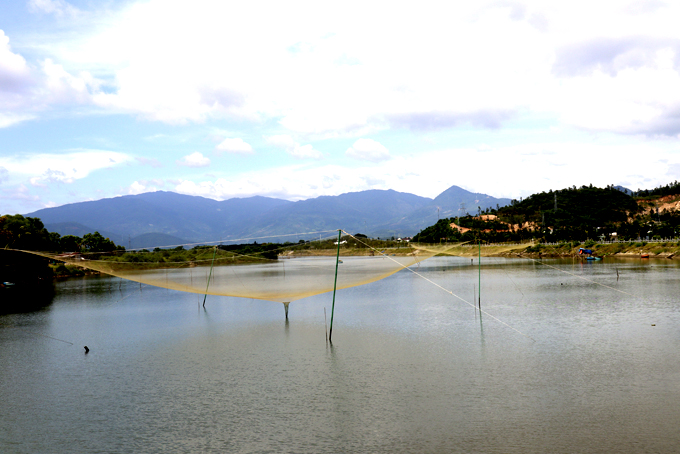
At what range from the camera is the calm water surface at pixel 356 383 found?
10.6 m

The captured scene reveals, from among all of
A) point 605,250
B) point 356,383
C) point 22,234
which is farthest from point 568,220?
point 356,383

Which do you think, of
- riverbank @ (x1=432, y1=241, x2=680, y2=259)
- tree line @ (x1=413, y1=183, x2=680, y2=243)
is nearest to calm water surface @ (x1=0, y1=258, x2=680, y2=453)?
riverbank @ (x1=432, y1=241, x2=680, y2=259)

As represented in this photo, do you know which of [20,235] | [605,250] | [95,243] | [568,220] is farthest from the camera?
[568,220]

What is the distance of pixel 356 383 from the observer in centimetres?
1438

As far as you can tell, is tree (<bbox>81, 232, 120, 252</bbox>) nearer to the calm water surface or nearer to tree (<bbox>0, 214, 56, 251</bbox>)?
tree (<bbox>0, 214, 56, 251</bbox>)

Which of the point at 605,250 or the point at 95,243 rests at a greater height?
the point at 95,243

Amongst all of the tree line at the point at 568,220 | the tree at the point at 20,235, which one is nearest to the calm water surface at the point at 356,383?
the tree at the point at 20,235

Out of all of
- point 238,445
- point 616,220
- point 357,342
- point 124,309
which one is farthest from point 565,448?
point 616,220

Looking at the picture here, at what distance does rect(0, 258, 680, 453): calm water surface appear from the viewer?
34.7 ft

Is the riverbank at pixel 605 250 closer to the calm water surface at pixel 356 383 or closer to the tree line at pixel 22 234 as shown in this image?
the calm water surface at pixel 356 383

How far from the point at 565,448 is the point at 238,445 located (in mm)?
6872

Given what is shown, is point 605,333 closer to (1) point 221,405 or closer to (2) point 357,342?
(2) point 357,342

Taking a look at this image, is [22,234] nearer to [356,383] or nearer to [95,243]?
[95,243]

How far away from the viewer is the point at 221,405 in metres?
12.9
